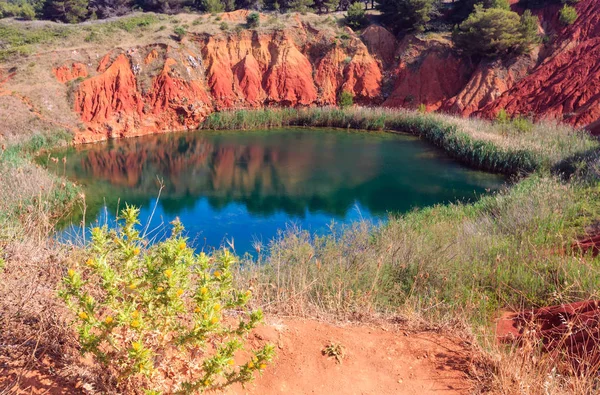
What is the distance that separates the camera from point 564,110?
2347cm

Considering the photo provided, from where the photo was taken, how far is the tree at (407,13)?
33537 mm

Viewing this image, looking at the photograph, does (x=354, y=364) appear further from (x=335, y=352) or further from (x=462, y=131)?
(x=462, y=131)

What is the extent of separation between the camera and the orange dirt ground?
3496mm

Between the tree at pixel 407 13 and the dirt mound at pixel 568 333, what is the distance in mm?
32993

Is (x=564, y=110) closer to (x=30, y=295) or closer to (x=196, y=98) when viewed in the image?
(x=196, y=98)

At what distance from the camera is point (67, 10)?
3838 centimetres

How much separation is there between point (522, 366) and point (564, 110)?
78.8 ft

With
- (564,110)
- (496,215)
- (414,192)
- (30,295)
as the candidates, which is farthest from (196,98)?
(30,295)

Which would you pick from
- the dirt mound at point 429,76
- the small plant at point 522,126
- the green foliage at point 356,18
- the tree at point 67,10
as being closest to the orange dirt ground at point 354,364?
the small plant at point 522,126

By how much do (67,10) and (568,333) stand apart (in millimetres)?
44566

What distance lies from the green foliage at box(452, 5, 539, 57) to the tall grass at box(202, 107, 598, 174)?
7290 mm

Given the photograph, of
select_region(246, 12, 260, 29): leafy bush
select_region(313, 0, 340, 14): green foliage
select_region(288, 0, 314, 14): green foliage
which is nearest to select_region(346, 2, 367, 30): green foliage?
select_region(288, 0, 314, 14): green foliage

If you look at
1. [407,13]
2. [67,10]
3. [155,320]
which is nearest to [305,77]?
[407,13]

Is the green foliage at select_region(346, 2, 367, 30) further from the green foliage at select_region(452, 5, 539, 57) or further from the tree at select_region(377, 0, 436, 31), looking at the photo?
the green foliage at select_region(452, 5, 539, 57)
